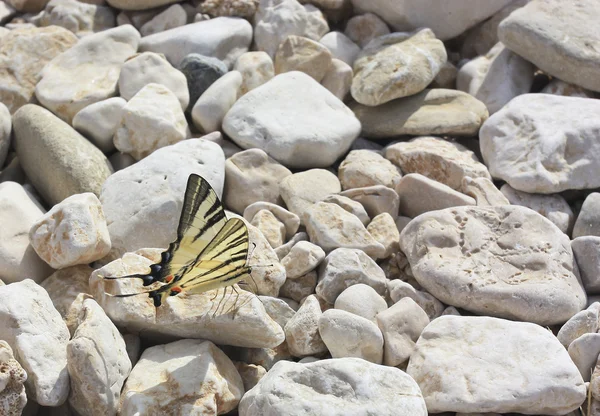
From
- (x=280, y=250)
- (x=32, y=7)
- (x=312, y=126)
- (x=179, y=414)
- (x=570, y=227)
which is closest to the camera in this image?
(x=179, y=414)

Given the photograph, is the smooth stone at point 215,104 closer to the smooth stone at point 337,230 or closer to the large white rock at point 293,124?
the large white rock at point 293,124

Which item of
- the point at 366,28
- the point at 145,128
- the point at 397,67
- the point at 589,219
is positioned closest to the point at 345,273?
the point at 589,219

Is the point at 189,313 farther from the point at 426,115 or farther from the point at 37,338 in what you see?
the point at 426,115

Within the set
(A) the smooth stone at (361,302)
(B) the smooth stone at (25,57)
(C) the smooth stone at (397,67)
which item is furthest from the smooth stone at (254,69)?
(A) the smooth stone at (361,302)

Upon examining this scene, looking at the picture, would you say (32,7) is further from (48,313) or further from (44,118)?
(48,313)

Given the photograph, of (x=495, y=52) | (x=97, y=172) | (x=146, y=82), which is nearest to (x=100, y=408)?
(x=97, y=172)

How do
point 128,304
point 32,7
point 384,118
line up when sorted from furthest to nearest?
point 32,7 → point 384,118 → point 128,304
